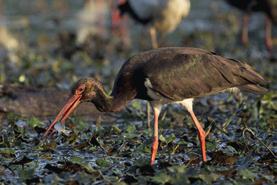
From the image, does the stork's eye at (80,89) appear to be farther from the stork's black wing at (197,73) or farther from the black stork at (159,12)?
the black stork at (159,12)

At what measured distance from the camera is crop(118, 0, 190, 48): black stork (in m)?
11.4

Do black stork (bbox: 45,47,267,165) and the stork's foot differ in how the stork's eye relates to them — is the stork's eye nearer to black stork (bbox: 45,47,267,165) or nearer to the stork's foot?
black stork (bbox: 45,47,267,165)

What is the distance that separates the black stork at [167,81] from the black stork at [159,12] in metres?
5.54

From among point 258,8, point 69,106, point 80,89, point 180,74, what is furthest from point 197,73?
point 258,8

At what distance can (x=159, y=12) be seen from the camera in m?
11.5

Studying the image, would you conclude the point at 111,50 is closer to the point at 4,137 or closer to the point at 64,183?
the point at 4,137

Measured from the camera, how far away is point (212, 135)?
21.6 feet

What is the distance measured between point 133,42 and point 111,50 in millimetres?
1559

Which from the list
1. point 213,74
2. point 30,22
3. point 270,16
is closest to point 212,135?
point 213,74

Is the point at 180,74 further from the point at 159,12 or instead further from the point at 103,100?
the point at 159,12

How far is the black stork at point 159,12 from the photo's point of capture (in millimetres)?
11383

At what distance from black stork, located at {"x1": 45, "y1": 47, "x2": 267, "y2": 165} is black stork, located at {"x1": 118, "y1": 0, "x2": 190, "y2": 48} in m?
5.54

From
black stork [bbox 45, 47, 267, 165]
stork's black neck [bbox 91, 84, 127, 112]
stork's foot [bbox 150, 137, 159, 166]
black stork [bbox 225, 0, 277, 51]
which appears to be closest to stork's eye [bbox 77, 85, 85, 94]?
black stork [bbox 45, 47, 267, 165]

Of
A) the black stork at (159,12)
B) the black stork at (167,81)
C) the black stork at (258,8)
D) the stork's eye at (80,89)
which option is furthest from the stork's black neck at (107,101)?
the black stork at (258,8)
